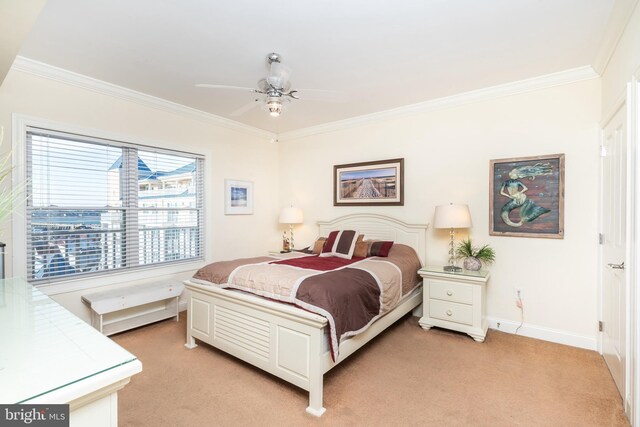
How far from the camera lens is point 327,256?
3.72 meters

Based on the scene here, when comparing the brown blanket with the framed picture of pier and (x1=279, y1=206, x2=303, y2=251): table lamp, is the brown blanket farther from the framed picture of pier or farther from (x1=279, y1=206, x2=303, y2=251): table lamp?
(x1=279, y1=206, x2=303, y2=251): table lamp

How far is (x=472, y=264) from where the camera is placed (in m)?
3.32

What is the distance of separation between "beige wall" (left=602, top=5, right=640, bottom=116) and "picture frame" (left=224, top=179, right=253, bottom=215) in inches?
164

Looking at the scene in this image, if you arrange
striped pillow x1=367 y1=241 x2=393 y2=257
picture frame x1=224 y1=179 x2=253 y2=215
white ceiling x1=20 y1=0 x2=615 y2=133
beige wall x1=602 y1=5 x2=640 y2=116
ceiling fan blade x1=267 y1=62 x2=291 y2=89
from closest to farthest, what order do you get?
beige wall x1=602 y1=5 x2=640 y2=116
white ceiling x1=20 y1=0 x2=615 y2=133
ceiling fan blade x1=267 y1=62 x2=291 y2=89
striped pillow x1=367 y1=241 x2=393 y2=257
picture frame x1=224 y1=179 x2=253 y2=215

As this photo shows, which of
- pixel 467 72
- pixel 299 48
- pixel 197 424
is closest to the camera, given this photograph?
pixel 197 424

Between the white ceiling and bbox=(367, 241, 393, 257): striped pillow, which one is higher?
the white ceiling

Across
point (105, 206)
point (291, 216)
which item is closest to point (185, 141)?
point (105, 206)

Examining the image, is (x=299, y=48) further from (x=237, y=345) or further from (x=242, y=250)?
A: (x=242, y=250)

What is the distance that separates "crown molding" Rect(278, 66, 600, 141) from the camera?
2.97 m

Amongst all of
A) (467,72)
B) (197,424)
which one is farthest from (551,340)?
(197,424)

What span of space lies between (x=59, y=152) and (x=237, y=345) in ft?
8.42

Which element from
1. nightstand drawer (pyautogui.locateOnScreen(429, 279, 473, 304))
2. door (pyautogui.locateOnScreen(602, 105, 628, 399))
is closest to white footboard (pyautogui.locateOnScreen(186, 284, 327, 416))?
nightstand drawer (pyautogui.locateOnScreen(429, 279, 473, 304))

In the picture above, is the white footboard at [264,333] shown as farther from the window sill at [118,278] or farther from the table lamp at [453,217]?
the table lamp at [453,217]

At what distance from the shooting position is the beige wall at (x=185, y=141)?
9.29 feet
